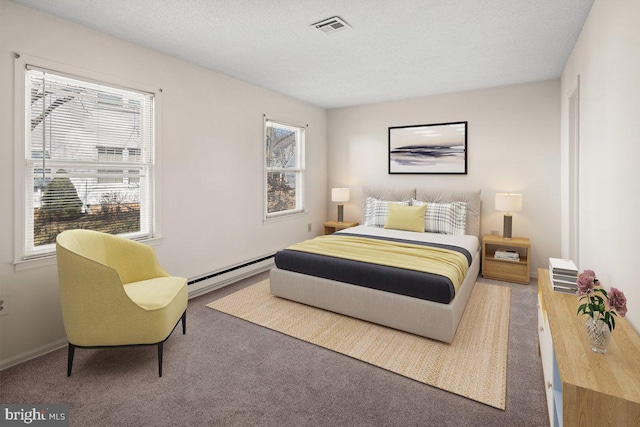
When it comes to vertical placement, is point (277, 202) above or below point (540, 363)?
above

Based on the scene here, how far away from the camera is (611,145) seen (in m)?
1.94

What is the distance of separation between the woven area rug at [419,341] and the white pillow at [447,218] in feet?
3.42

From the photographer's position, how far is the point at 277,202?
505 cm

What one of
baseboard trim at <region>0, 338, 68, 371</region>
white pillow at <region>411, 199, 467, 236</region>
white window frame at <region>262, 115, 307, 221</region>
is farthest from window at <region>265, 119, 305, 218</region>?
baseboard trim at <region>0, 338, 68, 371</region>

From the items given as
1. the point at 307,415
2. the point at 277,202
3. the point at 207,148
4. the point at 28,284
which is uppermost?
the point at 207,148

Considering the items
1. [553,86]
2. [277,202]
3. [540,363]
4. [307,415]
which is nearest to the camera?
[307,415]

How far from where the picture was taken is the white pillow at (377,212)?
4883mm

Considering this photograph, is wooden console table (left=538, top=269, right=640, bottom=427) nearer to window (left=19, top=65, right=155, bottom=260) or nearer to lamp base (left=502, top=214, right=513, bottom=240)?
lamp base (left=502, top=214, right=513, bottom=240)

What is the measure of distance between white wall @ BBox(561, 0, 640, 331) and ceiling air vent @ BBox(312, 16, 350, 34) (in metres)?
1.72

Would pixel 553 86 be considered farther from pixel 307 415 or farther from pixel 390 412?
pixel 307 415

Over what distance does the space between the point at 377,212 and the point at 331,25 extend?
286cm

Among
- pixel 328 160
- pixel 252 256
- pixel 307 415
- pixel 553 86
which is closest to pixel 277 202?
pixel 252 256

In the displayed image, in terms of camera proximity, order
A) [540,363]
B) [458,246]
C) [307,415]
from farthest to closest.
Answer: [458,246], [540,363], [307,415]

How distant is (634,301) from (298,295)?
101 inches
